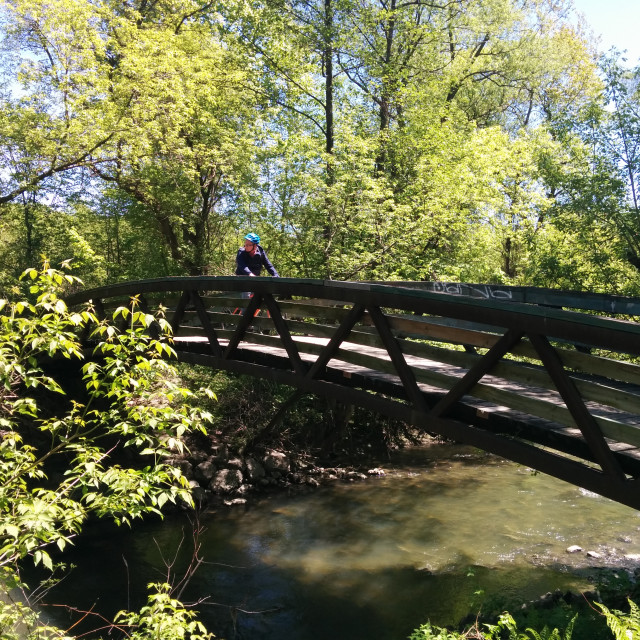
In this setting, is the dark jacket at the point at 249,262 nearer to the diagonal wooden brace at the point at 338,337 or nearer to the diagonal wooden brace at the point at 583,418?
the diagonal wooden brace at the point at 338,337

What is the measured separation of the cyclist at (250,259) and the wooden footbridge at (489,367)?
1.59 meters

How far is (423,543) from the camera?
Answer: 31.3 ft

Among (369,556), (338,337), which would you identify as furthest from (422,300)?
(369,556)

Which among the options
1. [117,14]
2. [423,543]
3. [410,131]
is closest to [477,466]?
[423,543]

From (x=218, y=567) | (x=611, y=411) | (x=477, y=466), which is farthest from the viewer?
(x=477, y=466)

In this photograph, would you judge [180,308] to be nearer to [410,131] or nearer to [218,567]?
[218,567]

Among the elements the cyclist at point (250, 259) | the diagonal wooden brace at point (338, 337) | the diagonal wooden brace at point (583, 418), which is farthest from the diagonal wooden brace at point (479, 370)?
the cyclist at point (250, 259)

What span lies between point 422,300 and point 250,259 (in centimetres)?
549

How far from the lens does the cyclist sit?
32.9 feet

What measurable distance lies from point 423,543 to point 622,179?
8244mm

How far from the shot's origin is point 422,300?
5203 millimetres

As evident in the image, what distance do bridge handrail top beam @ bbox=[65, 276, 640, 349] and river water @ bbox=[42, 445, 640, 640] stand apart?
3519 millimetres

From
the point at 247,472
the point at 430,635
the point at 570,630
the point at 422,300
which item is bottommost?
the point at 247,472

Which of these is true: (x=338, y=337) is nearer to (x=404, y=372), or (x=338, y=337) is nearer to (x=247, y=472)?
(x=404, y=372)
